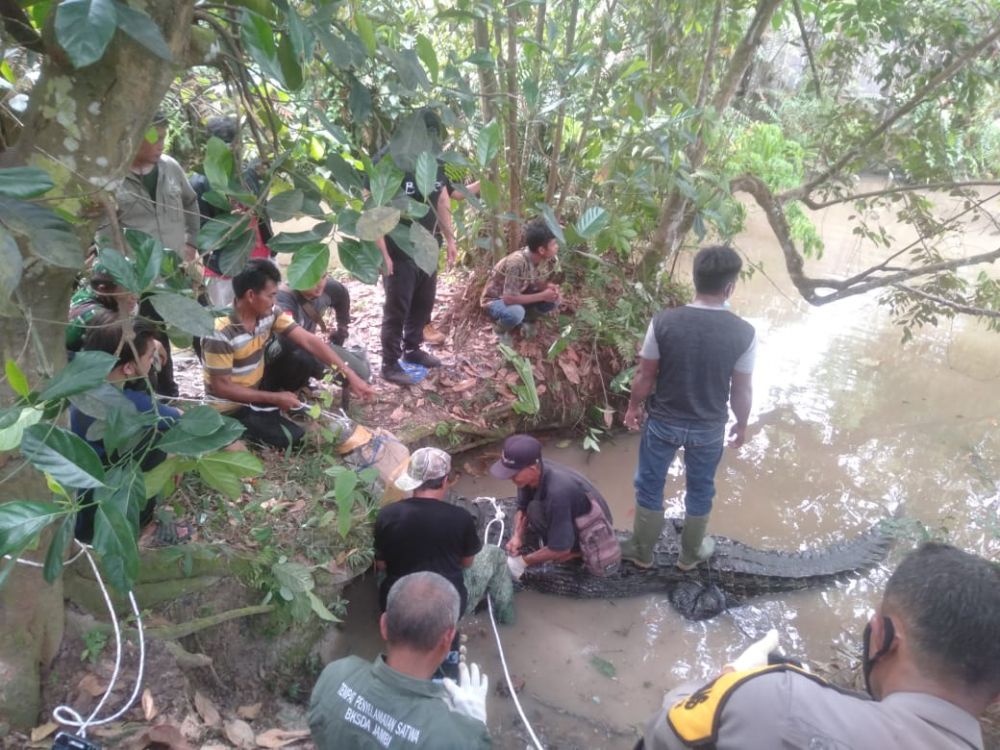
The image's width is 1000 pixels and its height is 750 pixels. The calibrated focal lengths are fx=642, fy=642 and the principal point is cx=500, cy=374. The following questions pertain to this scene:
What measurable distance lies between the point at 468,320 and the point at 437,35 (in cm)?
252

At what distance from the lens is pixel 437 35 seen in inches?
222

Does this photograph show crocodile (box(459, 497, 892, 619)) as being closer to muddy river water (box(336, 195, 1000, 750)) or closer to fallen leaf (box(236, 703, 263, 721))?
muddy river water (box(336, 195, 1000, 750))

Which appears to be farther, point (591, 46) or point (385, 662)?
point (591, 46)

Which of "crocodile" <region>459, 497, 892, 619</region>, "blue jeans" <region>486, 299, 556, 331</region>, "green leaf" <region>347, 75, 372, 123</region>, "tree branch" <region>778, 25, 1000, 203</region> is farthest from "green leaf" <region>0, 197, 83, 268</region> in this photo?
"tree branch" <region>778, 25, 1000, 203</region>

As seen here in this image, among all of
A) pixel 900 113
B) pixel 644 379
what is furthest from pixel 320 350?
pixel 900 113

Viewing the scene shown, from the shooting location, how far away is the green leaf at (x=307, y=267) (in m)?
1.56

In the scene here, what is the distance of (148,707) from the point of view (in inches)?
90.3

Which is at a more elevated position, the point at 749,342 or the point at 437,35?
the point at 437,35

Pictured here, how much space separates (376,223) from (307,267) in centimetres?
20

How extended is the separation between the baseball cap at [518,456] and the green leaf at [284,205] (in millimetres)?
1742

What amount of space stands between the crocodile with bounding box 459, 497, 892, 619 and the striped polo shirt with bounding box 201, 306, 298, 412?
1569 millimetres

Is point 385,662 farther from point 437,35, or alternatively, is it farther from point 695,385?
point 437,35

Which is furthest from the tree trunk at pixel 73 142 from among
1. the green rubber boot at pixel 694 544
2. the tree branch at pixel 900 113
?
the tree branch at pixel 900 113

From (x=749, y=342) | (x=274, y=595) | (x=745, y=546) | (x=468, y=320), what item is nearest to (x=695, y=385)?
(x=749, y=342)
